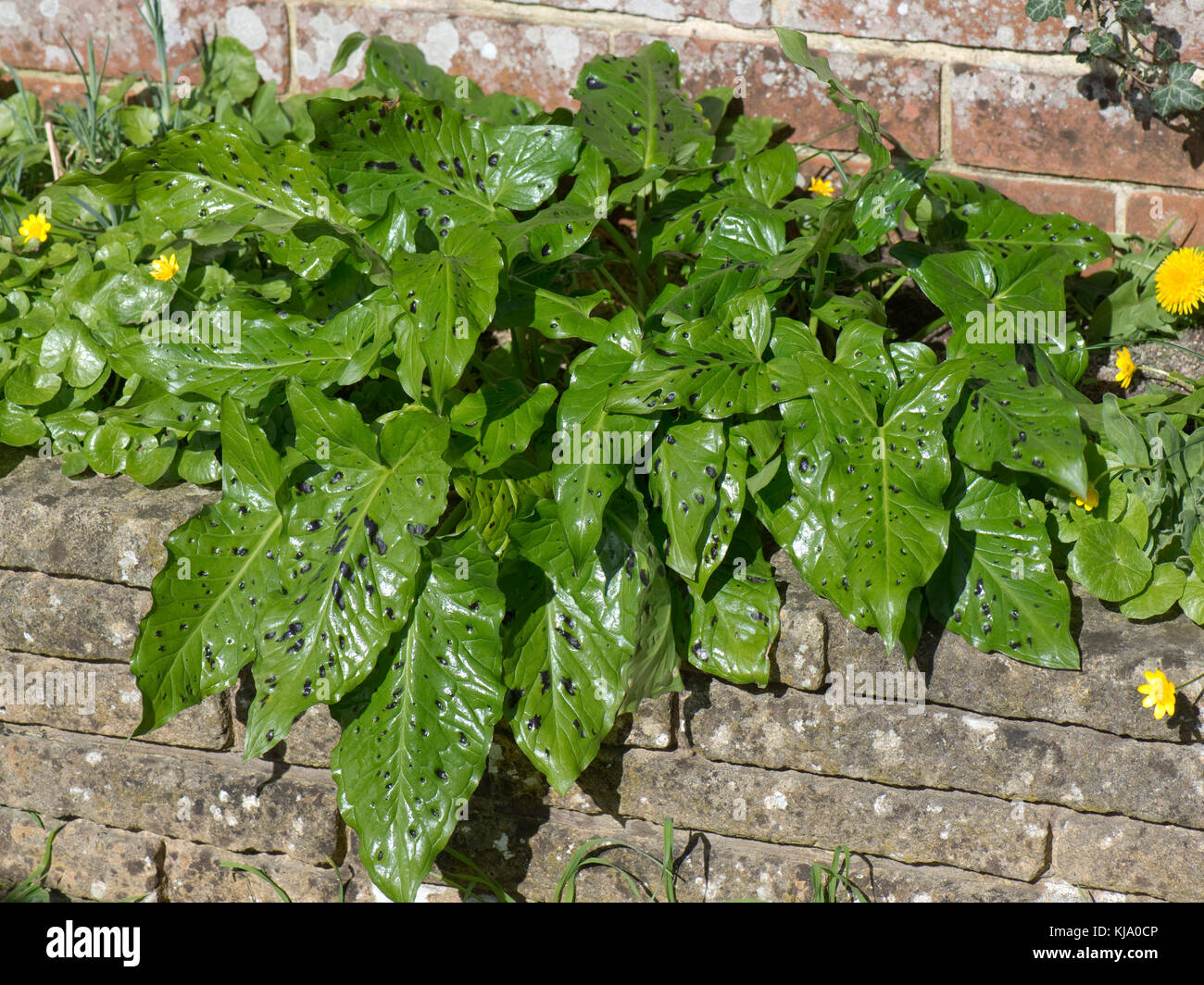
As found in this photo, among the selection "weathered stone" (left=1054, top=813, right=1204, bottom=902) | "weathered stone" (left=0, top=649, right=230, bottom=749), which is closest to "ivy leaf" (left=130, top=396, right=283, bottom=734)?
"weathered stone" (left=0, top=649, right=230, bottom=749)

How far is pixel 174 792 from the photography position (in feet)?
6.10

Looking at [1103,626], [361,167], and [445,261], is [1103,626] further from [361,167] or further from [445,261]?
[361,167]

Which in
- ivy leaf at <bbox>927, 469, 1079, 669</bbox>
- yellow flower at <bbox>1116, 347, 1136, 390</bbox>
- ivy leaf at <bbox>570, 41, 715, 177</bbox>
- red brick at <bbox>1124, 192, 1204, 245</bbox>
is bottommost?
ivy leaf at <bbox>927, 469, 1079, 669</bbox>

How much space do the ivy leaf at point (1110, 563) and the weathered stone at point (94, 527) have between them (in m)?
1.50

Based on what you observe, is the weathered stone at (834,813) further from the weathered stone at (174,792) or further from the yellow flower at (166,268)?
the yellow flower at (166,268)

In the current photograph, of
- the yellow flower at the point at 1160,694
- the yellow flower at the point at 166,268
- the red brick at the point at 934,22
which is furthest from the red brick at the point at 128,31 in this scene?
the yellow flower at the point at 1160,694

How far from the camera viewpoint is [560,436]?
1.51 meters

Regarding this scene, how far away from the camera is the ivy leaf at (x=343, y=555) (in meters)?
1.47

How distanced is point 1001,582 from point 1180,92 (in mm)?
1040

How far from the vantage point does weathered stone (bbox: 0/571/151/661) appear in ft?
5.82

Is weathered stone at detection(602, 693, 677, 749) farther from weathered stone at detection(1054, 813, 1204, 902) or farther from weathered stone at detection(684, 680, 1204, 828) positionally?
weathered stone at detection(1054, 813, 1204, 902)

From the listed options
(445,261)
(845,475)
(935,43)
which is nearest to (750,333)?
(845,475)

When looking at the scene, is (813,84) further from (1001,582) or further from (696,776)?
(696,776)

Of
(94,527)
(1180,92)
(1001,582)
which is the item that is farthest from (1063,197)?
(94,527)
